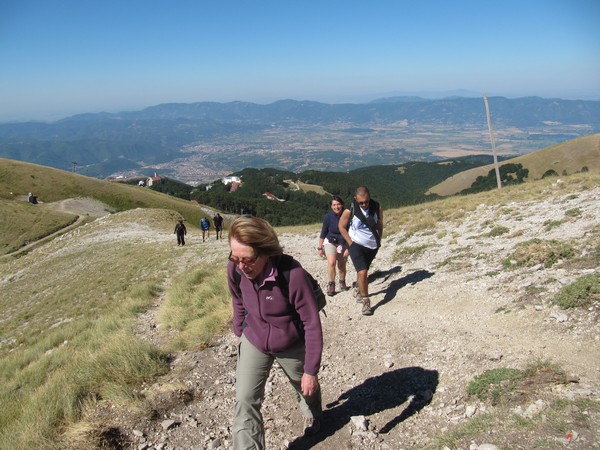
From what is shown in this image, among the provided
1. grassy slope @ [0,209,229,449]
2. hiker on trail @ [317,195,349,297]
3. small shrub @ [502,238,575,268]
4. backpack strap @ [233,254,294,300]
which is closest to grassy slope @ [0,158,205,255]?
grassy slope @ [0,209,229,449]

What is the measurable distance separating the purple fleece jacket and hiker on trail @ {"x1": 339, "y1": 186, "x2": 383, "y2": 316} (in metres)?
4.15

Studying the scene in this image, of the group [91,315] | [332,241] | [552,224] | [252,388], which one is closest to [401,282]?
[332,241]

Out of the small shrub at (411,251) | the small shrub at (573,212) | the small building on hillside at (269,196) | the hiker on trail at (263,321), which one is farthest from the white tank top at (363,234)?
the small building on hillside at (269,196)

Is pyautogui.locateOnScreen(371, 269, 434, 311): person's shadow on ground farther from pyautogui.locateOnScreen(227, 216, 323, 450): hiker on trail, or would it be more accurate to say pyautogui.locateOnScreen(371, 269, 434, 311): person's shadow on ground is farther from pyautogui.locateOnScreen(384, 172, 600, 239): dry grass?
pyautogui.locateOnScreen(384, 172, 600, 239): dry grass

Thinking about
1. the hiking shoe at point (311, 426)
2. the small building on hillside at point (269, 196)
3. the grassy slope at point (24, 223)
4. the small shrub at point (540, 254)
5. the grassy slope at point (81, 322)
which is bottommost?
the small building on hillside at point (269, 196)

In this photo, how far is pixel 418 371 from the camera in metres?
5.55

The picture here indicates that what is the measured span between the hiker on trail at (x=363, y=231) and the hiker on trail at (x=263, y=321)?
157 inches

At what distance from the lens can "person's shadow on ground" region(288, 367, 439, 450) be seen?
4593 millimetres

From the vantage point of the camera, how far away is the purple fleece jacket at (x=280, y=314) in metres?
3.43

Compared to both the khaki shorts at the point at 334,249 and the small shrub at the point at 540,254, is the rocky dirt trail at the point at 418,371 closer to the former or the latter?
the small shrub at the point at 540,254

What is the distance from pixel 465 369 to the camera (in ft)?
17.0

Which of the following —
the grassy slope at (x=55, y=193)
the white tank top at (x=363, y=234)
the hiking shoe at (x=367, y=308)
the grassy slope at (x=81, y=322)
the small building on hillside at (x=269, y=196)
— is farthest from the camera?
the small building on hillside at (x=269, y=196)

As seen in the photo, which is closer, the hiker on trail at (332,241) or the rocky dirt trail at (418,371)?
the rocky dirt trail at (418,371)

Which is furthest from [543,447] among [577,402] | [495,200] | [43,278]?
[43,278]
